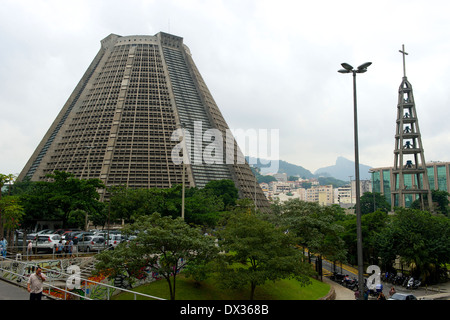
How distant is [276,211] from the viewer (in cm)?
5719

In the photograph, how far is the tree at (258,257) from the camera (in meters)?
21.0

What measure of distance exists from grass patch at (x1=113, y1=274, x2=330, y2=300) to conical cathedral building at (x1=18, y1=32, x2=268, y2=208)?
4302 cm

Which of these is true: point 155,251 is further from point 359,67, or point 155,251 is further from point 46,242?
point 359,67

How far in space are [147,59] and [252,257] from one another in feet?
235

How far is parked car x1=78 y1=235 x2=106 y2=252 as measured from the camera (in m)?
29.7

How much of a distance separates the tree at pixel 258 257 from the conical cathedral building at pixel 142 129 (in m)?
44.4

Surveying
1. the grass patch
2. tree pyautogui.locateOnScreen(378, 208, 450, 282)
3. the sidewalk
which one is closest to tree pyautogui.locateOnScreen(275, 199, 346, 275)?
tree pyautogui.locateOnScreen(378, 208, 450, 282)

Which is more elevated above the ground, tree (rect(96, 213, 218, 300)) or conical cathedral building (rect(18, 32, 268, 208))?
conical cathedral building (rect(18, 32, 268, 208))

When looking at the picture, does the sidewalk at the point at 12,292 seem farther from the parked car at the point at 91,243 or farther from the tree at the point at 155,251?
the parked car at the point at 91,243

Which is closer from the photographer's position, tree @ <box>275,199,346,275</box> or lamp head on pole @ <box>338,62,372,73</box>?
lamp head on pole @ <box>338,62,372,73</box>

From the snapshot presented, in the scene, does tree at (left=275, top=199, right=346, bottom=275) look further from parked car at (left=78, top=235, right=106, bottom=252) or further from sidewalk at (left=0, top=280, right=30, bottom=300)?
sidewalk at (left=0, top=280, right=30, bottom=300)

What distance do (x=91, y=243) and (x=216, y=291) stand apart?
1242 centimetres

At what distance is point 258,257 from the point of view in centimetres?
2194

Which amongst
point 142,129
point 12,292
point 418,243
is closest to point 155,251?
point 12,292
